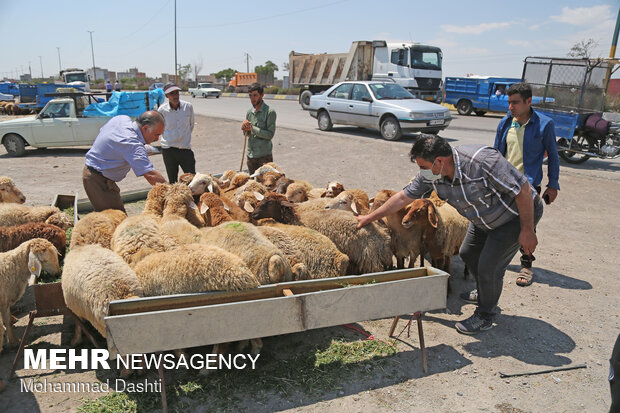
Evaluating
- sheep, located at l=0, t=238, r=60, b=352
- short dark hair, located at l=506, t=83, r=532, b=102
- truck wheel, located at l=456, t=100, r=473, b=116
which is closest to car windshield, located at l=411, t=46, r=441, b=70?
truck wheel, located at l=456, t=100, r=473, b=116

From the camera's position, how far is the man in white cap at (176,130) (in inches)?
276

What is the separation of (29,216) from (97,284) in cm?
297

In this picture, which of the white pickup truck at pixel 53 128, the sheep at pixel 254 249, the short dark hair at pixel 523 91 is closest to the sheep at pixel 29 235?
the sheep at pixel 254 249

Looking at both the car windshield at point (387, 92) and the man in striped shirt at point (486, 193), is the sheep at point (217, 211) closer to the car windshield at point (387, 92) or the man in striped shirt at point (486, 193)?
the man in striped shirt at point (486, 193)

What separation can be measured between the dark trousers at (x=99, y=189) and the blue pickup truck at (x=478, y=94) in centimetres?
2301

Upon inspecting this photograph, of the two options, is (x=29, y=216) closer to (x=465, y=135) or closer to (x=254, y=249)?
(x=254, y=249)

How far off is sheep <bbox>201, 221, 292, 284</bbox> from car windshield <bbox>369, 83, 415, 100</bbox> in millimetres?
12486

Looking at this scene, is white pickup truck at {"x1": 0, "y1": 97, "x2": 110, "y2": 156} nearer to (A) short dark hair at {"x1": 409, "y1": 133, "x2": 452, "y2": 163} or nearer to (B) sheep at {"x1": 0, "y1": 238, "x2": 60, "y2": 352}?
(B) sheep at {"x1": 0, "y1": 238, "x2": 60, "y2": 352}

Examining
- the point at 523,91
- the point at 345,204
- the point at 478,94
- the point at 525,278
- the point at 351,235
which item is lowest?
the point at 525,278

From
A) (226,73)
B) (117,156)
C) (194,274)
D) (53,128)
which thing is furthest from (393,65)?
(226,73)

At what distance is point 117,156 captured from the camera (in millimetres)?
4852

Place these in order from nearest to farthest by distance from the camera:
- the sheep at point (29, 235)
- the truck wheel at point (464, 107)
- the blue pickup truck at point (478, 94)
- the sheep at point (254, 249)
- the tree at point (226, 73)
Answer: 1. the sheep at point (254, 249)
2. the sheep at point (29, 235)
3. the blue pickup truck at point (478, 94)
4. the truck wheel at point (464, 107)
5. the tree at point (226, 73)
